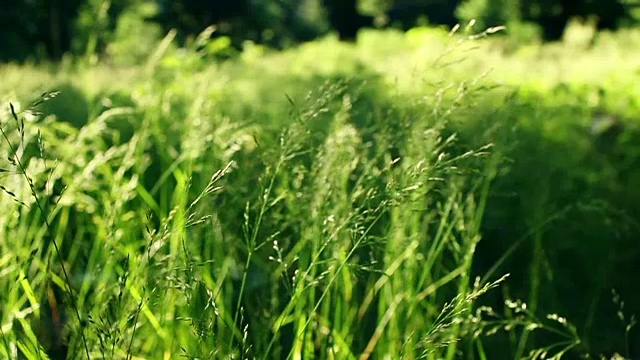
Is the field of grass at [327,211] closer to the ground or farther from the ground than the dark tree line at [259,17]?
farther from the ground

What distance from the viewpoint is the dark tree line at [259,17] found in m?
14.8

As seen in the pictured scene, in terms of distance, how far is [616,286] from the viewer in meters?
2.82

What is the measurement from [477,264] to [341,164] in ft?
5.36

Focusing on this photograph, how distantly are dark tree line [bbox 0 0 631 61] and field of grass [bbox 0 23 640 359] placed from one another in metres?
3.98

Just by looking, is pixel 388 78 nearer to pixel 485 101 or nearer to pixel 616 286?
pixel 485 101

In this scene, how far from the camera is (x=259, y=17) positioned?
2370cm

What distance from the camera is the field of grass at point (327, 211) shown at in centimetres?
117

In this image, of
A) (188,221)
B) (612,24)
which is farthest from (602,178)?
(612,24)

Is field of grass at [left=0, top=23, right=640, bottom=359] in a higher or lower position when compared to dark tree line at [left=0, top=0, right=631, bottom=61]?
higher

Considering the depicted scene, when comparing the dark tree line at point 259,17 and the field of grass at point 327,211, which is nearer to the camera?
the field of grass at point 327,211

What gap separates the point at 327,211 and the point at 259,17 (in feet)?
75.6

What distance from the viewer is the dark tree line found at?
14844mm

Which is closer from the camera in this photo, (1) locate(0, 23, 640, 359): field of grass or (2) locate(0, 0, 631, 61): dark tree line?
(1) locate(0, 23, 640, 359): field of grass

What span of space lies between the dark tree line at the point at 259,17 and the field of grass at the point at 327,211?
3.98 m
